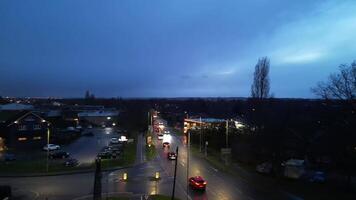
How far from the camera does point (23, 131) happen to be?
230ft

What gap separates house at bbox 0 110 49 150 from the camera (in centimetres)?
6888

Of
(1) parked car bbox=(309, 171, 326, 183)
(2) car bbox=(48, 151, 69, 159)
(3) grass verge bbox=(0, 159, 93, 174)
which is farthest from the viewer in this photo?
(2) car bbox=(48, 151, 69, 159)

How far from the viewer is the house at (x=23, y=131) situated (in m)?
68.9

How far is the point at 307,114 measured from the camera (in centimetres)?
5325

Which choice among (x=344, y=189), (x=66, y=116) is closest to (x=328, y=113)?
(x=344, y=189)

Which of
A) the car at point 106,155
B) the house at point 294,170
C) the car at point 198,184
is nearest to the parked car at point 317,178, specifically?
the house at point 294,170

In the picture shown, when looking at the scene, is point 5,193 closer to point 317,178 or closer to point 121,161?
point 121,161

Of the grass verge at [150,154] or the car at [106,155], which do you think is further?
the grass verge at [150,154]

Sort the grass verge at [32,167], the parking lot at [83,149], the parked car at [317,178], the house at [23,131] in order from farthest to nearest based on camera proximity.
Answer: the house at [23,131], the parking lot at [83,149], the grass verge at [32,167], the parked car at [317,178]

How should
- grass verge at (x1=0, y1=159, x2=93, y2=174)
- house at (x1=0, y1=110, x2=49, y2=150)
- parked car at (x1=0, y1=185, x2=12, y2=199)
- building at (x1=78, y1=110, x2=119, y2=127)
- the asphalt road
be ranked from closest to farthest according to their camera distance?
parked car at (x1=0, y1=185, x2=12, y2=199)
the asphalt road
grass verge at (x1=0, y1=159, x2=93, y2=174)
house at (x1=0, y1=110, x2=49, y2=150)
building at (x1=78, y1=110, x2=119, y2=127)

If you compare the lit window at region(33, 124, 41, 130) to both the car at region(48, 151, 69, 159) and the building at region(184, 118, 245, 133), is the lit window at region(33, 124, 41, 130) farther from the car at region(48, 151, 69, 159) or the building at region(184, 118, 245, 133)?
the building at region(184, 118, 245, 133)

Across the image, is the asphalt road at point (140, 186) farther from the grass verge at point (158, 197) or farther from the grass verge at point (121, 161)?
the grass verge at point (121, 161)

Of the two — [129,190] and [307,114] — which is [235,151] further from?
[129,190]

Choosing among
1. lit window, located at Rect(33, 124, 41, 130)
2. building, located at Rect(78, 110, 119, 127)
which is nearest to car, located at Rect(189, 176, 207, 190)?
lit window, located at Rect(33, 124, 41, 130)
